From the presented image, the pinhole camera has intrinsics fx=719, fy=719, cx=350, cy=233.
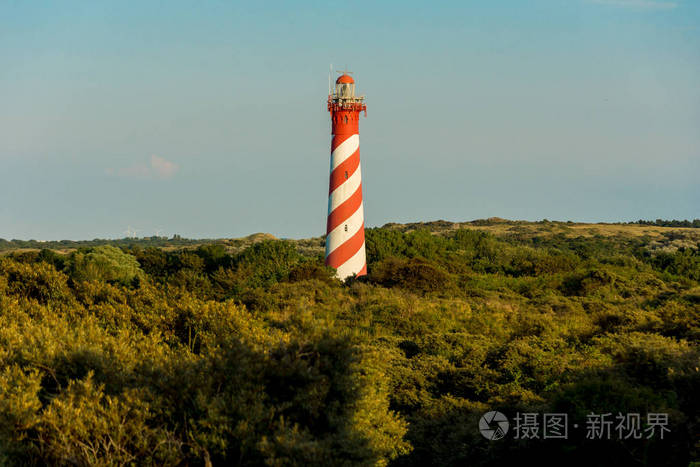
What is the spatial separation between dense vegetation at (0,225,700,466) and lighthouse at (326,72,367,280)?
160 centimetres

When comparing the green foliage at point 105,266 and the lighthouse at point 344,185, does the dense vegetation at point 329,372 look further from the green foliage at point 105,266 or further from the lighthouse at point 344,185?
the green foliage at point 105,266

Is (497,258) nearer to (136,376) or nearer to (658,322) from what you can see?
(658,322)

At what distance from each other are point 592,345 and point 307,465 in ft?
46.9

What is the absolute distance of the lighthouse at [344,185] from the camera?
3409cm

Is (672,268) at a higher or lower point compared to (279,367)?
higher

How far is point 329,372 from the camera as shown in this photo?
11477mm

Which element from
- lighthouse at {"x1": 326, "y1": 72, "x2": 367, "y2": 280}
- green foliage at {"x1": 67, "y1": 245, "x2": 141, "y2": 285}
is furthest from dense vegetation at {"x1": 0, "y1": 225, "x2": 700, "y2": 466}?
green foliage at {"x1": 67, "y1": 245, "x2": 141, "y2": 285}

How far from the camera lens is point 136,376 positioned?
12.5 metres

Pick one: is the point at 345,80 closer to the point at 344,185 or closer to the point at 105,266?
the point at 344,185

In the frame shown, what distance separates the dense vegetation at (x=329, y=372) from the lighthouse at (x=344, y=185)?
1.60m

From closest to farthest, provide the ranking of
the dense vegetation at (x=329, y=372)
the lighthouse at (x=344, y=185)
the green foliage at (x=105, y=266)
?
the dense vegetation at (x=329, y=372) → the lighthouse at (x=344, y=185) → the green foliage at (x=105, y=266)

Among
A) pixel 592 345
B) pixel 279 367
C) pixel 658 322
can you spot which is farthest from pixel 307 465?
pixel 658 322

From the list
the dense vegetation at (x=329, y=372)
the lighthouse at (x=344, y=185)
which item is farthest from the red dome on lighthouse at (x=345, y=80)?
the dense vegetation at (x=329, y=372)

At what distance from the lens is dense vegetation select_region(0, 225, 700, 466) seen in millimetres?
10742
